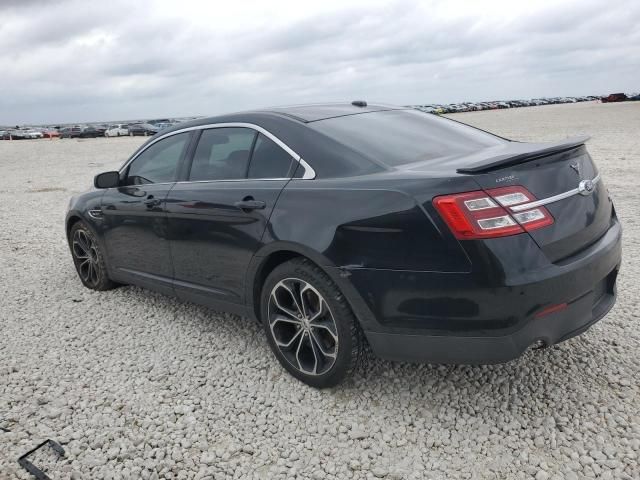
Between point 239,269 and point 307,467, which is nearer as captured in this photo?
point 307,467

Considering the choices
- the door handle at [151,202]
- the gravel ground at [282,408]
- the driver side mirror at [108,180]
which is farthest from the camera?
the driver side mirror at [108,180]

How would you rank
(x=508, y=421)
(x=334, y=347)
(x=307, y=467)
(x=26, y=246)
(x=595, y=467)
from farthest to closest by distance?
(x=26, y=246) → (x=334, y=347) → (x=508, y=421) → (x=307, y=467) → (x=595, y=467)

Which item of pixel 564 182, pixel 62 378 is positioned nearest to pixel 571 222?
pixel 564 182

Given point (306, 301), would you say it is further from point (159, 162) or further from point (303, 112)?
point (159, 162)

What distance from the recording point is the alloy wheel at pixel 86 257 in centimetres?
491

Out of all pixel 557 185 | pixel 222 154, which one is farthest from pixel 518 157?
pixel 222 154

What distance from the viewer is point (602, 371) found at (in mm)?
3039

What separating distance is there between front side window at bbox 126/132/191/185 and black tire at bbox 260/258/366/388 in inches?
53.7

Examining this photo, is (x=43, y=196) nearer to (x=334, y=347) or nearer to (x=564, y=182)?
(x=334, y=347)

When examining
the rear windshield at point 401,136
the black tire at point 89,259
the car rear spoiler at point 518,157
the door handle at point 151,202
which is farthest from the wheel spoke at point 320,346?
the black tire at point 89,259

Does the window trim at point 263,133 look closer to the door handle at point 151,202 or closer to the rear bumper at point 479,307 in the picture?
the door handle at point 151,202

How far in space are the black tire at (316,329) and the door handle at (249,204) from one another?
1.21ft

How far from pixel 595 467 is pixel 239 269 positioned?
6.84ft

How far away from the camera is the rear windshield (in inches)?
118
